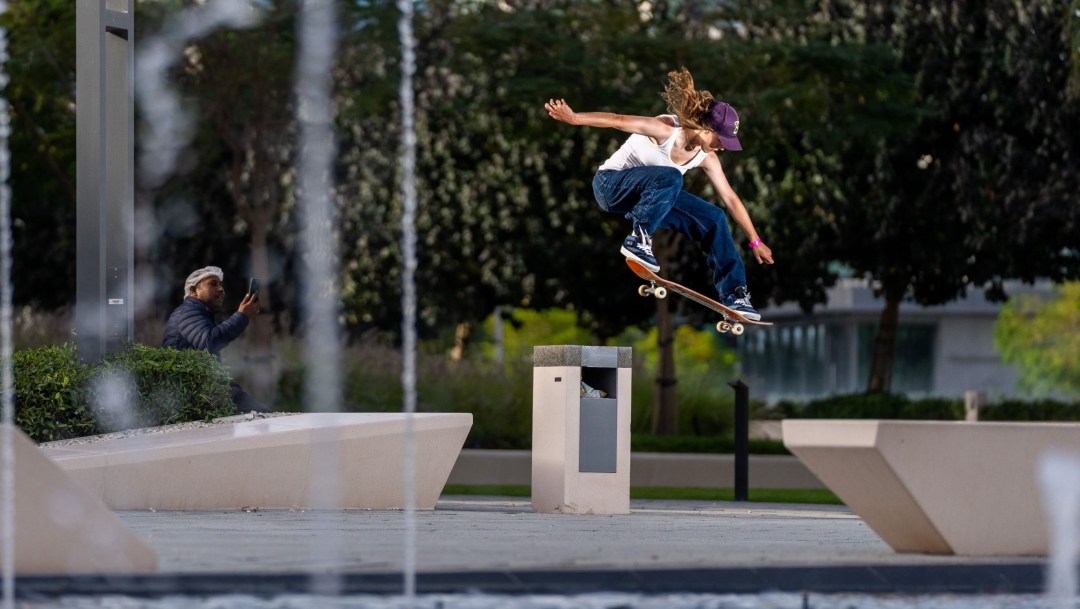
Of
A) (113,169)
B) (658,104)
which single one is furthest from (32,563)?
(658,104)

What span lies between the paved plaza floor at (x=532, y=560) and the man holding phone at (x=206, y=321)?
9.56 feet

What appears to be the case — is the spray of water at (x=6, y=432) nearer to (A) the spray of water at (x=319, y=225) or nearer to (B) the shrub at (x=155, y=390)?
(B) the shrub at (x=155, y=390)

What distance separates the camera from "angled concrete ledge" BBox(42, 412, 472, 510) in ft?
38.0

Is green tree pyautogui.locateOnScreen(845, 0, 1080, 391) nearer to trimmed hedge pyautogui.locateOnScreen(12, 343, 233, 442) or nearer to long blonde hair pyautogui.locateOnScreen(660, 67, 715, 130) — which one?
long blonde hair pyautogui.locateOnScreen(660, 67, 715, 130)

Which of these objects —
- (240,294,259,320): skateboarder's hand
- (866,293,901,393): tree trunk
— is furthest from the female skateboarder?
(866,293,901,393): tree trunk

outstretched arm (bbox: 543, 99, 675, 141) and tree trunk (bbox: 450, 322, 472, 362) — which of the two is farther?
tree trunk (bbox: 450, 322, 472, 362)

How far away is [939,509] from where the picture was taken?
817 centimetres

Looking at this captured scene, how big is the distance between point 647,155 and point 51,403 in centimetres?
476

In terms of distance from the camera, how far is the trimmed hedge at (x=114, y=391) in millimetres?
12492

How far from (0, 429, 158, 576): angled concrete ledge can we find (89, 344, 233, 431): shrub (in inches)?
223

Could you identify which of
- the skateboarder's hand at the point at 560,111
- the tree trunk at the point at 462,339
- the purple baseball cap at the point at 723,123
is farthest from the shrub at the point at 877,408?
the skateboarder's hand at the point at 560,111

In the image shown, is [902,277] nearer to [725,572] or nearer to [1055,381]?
[725,572]

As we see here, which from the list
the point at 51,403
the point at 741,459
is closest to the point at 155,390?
the point at 51,403

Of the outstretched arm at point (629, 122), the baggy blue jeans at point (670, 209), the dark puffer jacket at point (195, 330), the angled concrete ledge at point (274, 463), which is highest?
the outstretched arm at point (629, 122)
